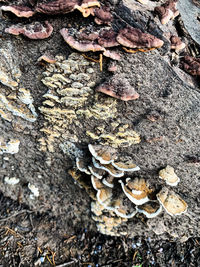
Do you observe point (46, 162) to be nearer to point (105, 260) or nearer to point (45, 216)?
point (45, 216)

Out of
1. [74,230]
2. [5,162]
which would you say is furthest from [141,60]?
[74,230]

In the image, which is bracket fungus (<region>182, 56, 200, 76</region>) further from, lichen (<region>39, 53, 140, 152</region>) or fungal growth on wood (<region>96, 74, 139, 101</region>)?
lichen (<region>39, 53, 140, 152</region>)

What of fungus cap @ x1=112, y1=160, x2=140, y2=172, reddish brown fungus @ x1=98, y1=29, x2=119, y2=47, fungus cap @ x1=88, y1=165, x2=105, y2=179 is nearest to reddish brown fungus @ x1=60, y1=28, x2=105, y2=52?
reddish brown fungus @ x1=98, y1=29, x2=119, y2=47

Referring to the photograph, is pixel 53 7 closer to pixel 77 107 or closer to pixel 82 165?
pixel 77 107

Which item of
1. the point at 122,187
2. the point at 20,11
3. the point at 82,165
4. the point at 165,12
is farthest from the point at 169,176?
the point at 20,11

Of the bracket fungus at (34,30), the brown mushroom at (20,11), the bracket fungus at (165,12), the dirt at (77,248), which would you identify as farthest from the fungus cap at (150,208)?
the brown mushroom at (20,11)

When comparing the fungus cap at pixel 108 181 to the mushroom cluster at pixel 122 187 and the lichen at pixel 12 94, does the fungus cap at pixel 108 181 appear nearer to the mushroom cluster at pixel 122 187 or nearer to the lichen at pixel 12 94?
the mushroom cluster at pixel 122 187
